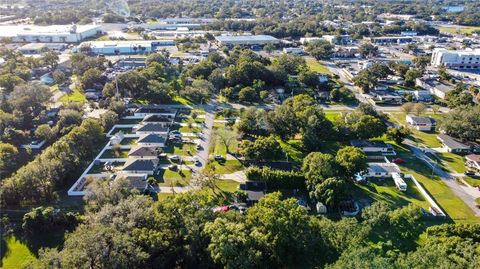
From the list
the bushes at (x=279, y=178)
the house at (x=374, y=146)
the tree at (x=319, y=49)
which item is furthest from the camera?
the tree at (x=319, y=49)

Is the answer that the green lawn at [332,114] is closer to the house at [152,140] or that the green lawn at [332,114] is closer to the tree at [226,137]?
Answer: the tree at [226,137]

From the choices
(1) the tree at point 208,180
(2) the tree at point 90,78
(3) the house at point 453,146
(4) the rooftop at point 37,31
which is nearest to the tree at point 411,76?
(3) the house at point 453,146

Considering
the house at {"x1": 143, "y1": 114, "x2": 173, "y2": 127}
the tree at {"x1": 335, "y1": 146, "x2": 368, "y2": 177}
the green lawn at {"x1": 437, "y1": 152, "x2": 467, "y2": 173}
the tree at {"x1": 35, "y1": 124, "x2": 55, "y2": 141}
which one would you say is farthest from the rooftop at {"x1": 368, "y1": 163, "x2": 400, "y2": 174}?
the tree at {"x1": 35, "y1": 124, "x2": 55, "y2": 141}

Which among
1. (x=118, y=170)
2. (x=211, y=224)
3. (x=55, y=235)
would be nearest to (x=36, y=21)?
(x=118, y=170)

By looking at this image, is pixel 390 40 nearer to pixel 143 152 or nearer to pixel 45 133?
pixel 143 152

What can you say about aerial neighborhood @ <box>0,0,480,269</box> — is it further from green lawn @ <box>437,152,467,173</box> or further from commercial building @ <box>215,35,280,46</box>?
commercial building @ <box>215,35,280,46</box>

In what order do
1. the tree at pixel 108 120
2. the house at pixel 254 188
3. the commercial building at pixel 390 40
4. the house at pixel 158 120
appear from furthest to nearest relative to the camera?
the commercial building at pixel 390 40 → the house at pixel 158 120 → the tree at pixel 108 120 → the house at pixel 254 188
